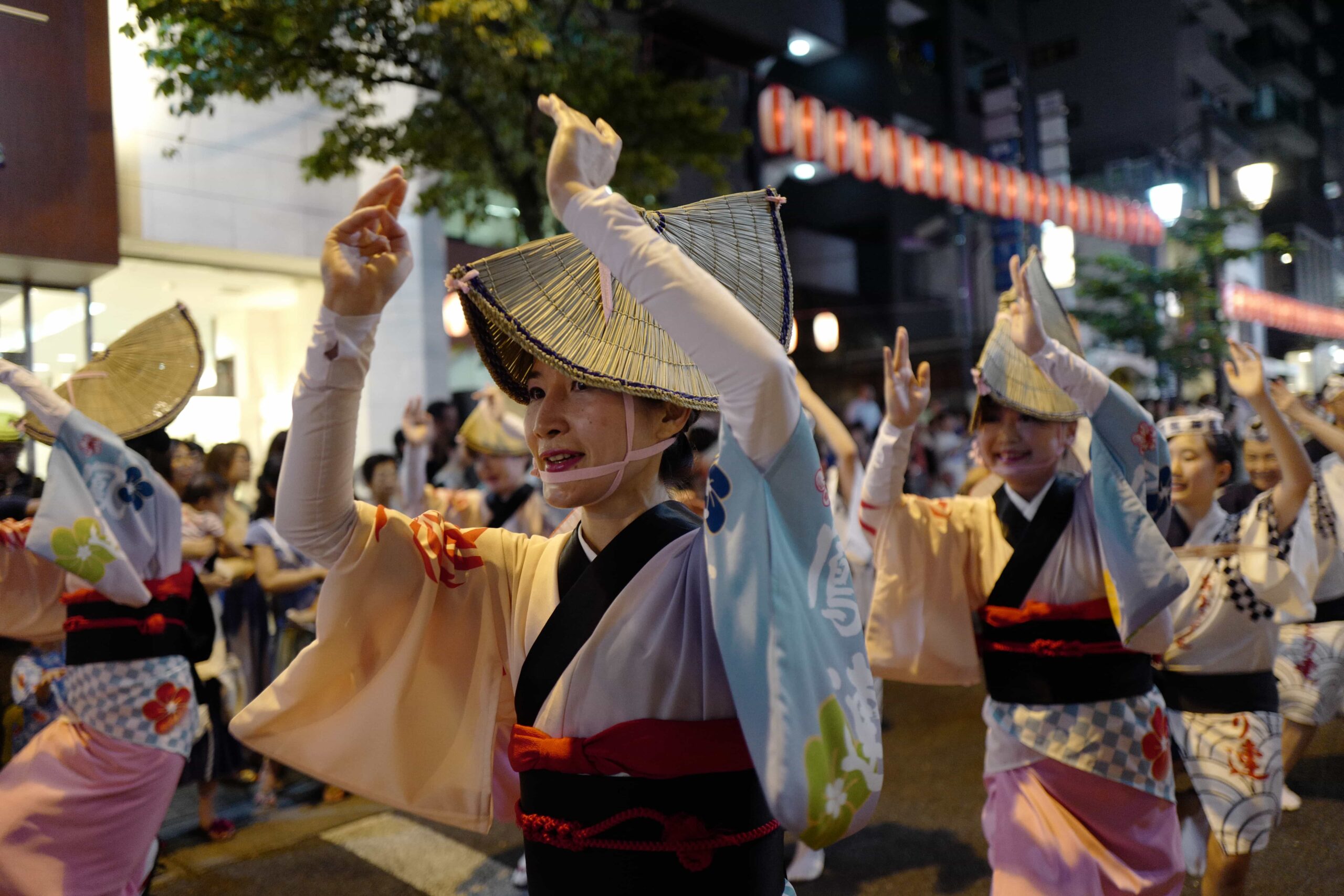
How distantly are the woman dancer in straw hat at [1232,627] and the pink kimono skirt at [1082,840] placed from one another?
27.3 inches

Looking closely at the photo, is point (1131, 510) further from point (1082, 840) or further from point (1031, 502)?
point (1082, 840)

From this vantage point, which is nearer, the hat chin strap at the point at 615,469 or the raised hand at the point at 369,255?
the raised hand at the point at 369,255

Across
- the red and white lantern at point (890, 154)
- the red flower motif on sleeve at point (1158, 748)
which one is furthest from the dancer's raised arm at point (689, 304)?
the red and white lantern at point (890, 154)

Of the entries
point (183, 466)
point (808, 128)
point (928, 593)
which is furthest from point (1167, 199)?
point (183, 466)

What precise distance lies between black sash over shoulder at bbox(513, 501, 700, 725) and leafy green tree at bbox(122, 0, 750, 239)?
14.6ft

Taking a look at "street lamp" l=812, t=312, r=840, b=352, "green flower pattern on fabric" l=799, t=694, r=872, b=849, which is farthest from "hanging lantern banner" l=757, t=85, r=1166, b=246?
"green flower pattern on fabric" l=799, t=694, r=872, b=849

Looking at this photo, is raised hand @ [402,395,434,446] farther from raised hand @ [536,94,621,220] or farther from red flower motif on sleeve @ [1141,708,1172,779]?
red flower motif on sleeve @ [1141,708,1172,779]

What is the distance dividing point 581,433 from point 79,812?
2.52 m

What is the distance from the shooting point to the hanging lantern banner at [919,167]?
35.5ft

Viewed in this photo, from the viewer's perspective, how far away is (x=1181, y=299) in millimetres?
14297

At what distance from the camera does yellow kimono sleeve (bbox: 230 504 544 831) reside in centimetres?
181

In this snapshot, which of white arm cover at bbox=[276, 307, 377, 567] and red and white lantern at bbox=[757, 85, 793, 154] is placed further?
red and white lantern at bbox=[757, 85, 793, 154]

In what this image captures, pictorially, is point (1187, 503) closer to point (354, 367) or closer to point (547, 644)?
point (547, 644)

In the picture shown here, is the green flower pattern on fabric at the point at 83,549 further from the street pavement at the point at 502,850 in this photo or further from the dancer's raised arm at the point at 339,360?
the dancer's raised arm at the point at 339,360
